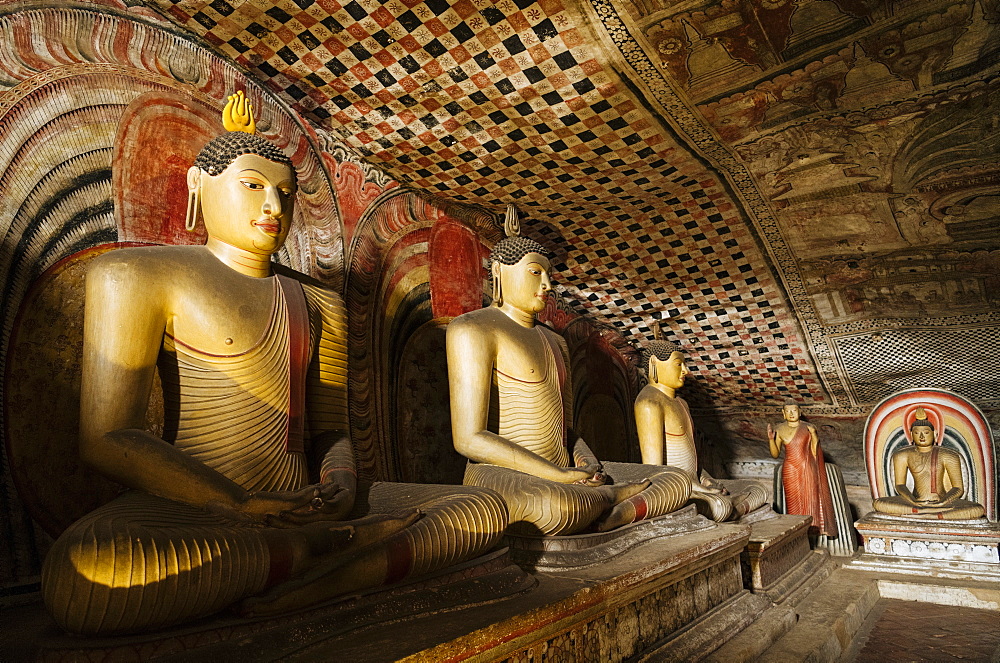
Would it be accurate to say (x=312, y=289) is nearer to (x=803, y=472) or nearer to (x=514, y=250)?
(x=514, y=250)

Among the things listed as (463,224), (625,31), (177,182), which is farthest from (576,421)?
(177,182)

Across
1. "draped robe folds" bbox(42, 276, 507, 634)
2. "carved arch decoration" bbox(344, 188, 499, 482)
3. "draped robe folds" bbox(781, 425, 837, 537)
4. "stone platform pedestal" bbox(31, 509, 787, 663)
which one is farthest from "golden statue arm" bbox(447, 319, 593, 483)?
"draped robe folds" bbox(781, 425, 837, 537)

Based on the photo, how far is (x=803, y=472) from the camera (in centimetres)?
685

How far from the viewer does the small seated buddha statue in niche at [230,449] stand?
1.72 meters

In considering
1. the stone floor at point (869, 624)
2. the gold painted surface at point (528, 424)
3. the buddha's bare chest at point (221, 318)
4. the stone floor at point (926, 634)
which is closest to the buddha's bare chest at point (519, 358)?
the gold painted surface at point (528, 424)

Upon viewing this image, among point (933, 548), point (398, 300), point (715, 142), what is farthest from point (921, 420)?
point (398, 300)

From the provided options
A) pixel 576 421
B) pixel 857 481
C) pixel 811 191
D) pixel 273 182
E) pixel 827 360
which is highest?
pixel 811 191

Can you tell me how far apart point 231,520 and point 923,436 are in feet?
21.9

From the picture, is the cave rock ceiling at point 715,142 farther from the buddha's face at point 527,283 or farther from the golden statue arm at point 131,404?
the golden statue arm at point 131,404

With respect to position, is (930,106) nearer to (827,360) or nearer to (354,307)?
(827,360)

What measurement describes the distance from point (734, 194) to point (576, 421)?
2.62 m

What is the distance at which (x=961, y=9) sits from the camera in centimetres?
369

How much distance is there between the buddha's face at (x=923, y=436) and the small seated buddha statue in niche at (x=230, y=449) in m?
5.63

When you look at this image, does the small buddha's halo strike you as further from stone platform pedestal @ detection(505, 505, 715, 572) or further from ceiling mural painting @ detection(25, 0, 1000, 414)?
stone platform pedestal @ detection(505, 505, 715, 572)
